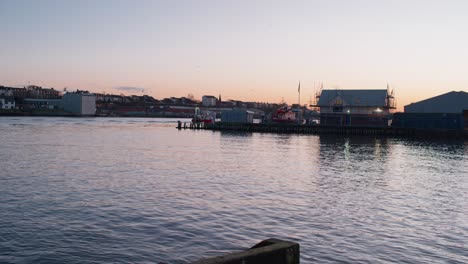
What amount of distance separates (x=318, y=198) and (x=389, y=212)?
456 centimetres

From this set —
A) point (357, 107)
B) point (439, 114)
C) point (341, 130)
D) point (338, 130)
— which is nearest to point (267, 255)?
point (341, 130)

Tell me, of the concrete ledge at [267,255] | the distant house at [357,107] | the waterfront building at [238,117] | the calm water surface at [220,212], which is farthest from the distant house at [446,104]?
the concrete ledge at [267,255]

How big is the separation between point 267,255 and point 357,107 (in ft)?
348

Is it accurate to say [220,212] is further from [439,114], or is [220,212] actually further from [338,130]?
[439,114]

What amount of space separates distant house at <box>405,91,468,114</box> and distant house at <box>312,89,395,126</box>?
7.51 m

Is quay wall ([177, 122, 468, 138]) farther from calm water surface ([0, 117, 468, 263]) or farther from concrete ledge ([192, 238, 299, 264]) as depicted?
concrete ledge ([192, 238, 299, 264])

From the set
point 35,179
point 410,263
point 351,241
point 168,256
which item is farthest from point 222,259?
point 35,179

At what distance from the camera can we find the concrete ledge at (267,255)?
→ 7.94 m

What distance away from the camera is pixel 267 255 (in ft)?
27.8

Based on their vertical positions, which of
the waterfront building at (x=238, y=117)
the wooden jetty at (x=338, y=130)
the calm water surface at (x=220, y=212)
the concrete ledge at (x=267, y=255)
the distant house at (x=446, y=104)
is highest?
the distant house at (x=446, y=104)

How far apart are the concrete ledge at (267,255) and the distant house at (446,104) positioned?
103309mm

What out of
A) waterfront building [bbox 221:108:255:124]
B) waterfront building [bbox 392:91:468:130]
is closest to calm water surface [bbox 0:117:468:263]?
waterfront building [bbox 392:91:468:130]

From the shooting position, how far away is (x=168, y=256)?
49.2 ft

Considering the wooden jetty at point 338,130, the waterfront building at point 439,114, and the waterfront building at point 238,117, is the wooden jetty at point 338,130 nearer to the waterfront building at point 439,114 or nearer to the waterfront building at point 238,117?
the waterfront building at point 439,114
